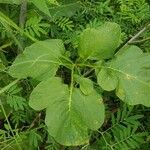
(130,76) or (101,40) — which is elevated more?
(101,40)

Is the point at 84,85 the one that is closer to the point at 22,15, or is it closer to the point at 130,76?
the point at 130,76

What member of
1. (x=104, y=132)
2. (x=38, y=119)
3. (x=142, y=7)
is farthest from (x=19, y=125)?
(x=142, y=7)

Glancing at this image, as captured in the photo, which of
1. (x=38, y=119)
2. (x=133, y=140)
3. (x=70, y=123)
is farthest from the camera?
(x=38, y=119)

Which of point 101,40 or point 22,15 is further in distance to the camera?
point 22,15

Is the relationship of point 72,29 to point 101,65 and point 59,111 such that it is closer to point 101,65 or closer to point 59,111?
point 101,65

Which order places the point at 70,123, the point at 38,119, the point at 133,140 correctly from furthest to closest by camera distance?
1. the point at 38,119
2. the point at 133,140
3. the point at 70,123

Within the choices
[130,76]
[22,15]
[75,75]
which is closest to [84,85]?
[75,75]
